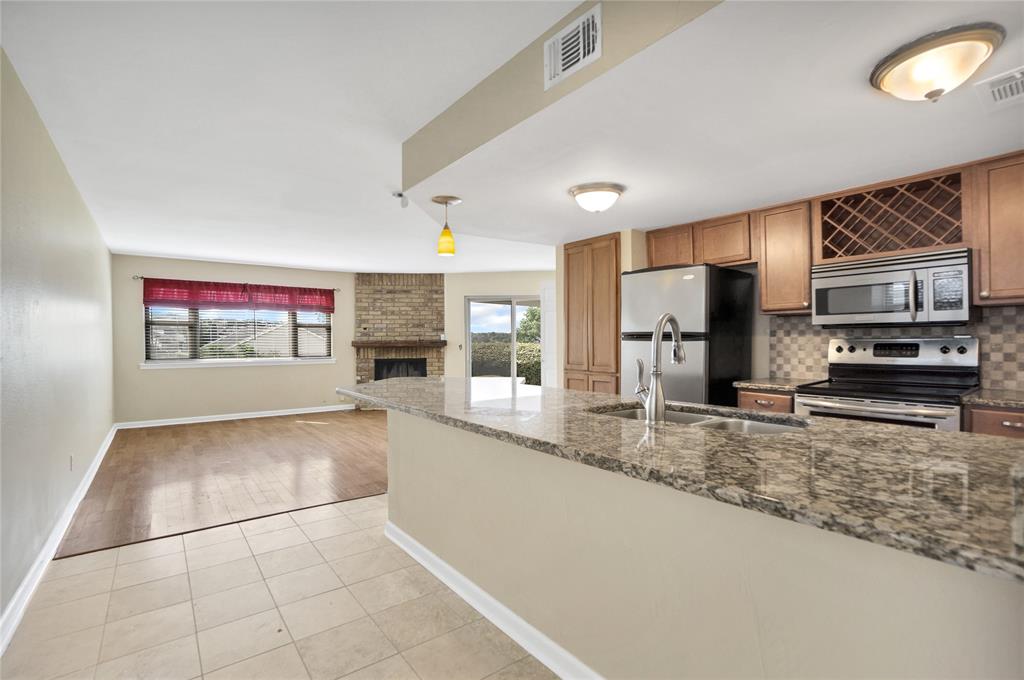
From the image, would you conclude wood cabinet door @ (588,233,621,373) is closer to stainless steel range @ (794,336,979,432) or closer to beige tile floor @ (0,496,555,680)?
stainless steel range @ (794,336,979,432)

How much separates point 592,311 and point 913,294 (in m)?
2.24

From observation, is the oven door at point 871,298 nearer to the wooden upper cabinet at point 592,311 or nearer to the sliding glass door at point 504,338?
the wooden upper cabinet at point 592,311

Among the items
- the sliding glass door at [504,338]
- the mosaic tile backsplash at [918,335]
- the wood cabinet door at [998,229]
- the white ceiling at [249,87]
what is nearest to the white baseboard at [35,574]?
the white ceiling at [249,87]

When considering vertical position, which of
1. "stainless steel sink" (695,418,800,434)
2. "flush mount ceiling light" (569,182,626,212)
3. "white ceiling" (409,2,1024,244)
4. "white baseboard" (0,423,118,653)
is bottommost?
"white baseboard" (0,423,118,653)

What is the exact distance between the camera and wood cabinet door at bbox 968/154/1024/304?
8.34 ft

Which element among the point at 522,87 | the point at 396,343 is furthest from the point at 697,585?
the point at 396,343

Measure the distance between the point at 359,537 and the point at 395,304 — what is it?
573 cm

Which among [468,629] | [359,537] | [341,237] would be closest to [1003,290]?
[468,629]

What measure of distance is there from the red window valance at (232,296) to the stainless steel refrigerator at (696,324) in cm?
537

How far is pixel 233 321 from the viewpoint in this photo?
23.5 ft

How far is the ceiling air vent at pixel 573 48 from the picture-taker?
5.70ft

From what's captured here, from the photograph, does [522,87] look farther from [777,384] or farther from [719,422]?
[777,384]

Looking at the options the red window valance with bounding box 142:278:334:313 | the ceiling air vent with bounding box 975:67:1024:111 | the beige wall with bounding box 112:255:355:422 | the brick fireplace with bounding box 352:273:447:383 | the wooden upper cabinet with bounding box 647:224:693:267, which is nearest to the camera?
the ceiling air vent with bounding box 975:67:1024:111

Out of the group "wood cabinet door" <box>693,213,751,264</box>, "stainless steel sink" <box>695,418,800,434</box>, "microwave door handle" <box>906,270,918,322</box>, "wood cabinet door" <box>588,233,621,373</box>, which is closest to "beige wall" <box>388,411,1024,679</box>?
"stainless steel sink" <box>695,418,800,434</box>
